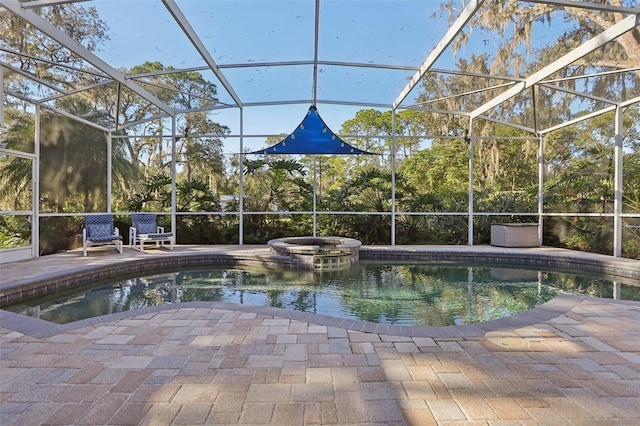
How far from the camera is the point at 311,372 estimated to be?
7.68ft

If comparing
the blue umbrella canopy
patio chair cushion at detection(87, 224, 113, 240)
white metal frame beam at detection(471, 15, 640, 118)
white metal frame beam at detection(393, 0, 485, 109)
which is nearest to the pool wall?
patio chair cushion at detection(87, 224, 113, 240)

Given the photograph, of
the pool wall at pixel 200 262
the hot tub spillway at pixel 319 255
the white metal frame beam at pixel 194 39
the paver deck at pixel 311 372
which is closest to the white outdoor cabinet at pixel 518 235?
the pool wall at pixel 200 262

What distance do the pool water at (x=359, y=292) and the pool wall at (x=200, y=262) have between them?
259mm

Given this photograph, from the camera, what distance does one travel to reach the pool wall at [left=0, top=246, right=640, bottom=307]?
5.16 m

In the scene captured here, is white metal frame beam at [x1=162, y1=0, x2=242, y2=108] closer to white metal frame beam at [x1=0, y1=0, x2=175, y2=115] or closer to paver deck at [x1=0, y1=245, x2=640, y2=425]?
white metal frame beam at [x1=0, y1=0, x2=175, y2=115]

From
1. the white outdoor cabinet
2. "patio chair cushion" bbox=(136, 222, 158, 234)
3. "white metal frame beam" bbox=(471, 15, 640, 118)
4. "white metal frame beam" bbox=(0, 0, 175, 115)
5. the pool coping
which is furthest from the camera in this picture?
the white outdoor cabinet

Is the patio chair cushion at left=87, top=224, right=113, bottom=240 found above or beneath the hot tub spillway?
above

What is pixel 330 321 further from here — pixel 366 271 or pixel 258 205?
pixel 258 205

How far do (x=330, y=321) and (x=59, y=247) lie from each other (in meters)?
7.84

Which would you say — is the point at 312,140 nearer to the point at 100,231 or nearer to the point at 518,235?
the point at 100,231

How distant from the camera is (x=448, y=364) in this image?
2459 millimetres

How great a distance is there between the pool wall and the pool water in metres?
0.26

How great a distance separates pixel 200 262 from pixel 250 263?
1.06 m

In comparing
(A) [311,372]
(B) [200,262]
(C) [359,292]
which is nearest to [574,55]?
(C) [359,292]
